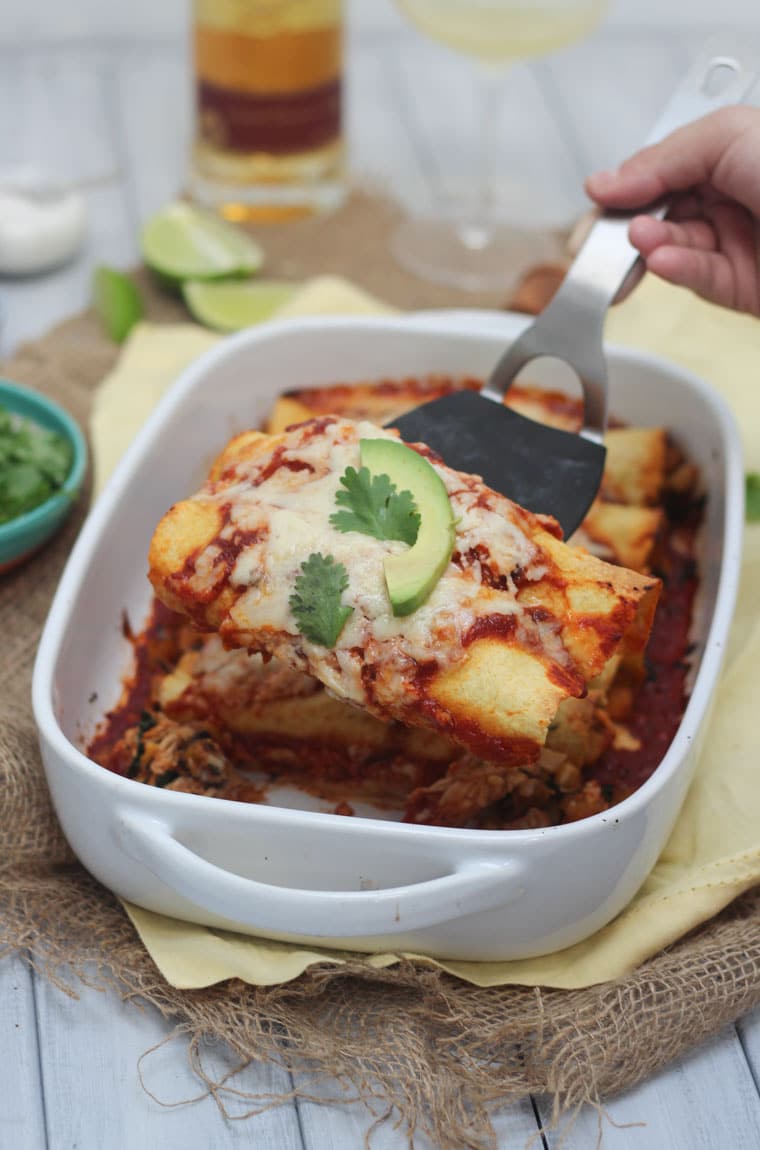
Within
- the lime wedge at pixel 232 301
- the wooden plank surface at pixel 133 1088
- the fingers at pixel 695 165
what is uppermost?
the fingers at pixel 695 165

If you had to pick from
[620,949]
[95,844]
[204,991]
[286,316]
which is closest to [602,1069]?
[620,949]

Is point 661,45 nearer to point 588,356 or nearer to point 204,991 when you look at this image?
point 588,356

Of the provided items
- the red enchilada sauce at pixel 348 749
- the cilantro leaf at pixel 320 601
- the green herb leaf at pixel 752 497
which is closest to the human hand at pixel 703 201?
the green herb leaf at pixel 752 497

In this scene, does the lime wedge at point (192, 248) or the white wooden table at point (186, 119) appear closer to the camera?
the white wooden table at point (186, 119)

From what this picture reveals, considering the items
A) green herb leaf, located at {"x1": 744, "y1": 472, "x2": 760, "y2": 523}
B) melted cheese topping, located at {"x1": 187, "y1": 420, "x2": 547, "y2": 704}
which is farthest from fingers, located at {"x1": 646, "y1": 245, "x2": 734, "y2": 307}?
melted cheese topping, located at {"x1": 187, "y1": 420, "x2": 547, "y2": 704}

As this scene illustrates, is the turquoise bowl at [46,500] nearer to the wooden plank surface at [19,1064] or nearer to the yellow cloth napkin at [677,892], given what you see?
the yellow cloth napkin at [677,892]

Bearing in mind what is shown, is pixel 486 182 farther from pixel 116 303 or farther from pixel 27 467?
pixel 27 467

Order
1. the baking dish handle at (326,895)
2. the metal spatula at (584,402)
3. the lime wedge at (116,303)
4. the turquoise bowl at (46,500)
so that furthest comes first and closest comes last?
the lime wedge at (116,303) → the turquoise bowl at (46,500) → the metal spatula at (584,402) → the baking dish handle at (326,895)

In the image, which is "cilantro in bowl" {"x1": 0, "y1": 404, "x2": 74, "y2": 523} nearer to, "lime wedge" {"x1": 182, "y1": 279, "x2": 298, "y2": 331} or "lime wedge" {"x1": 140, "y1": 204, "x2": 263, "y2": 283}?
"lime wedge" {"x1": 182, "y1": 279, "x2": 298, "y2": 331}
